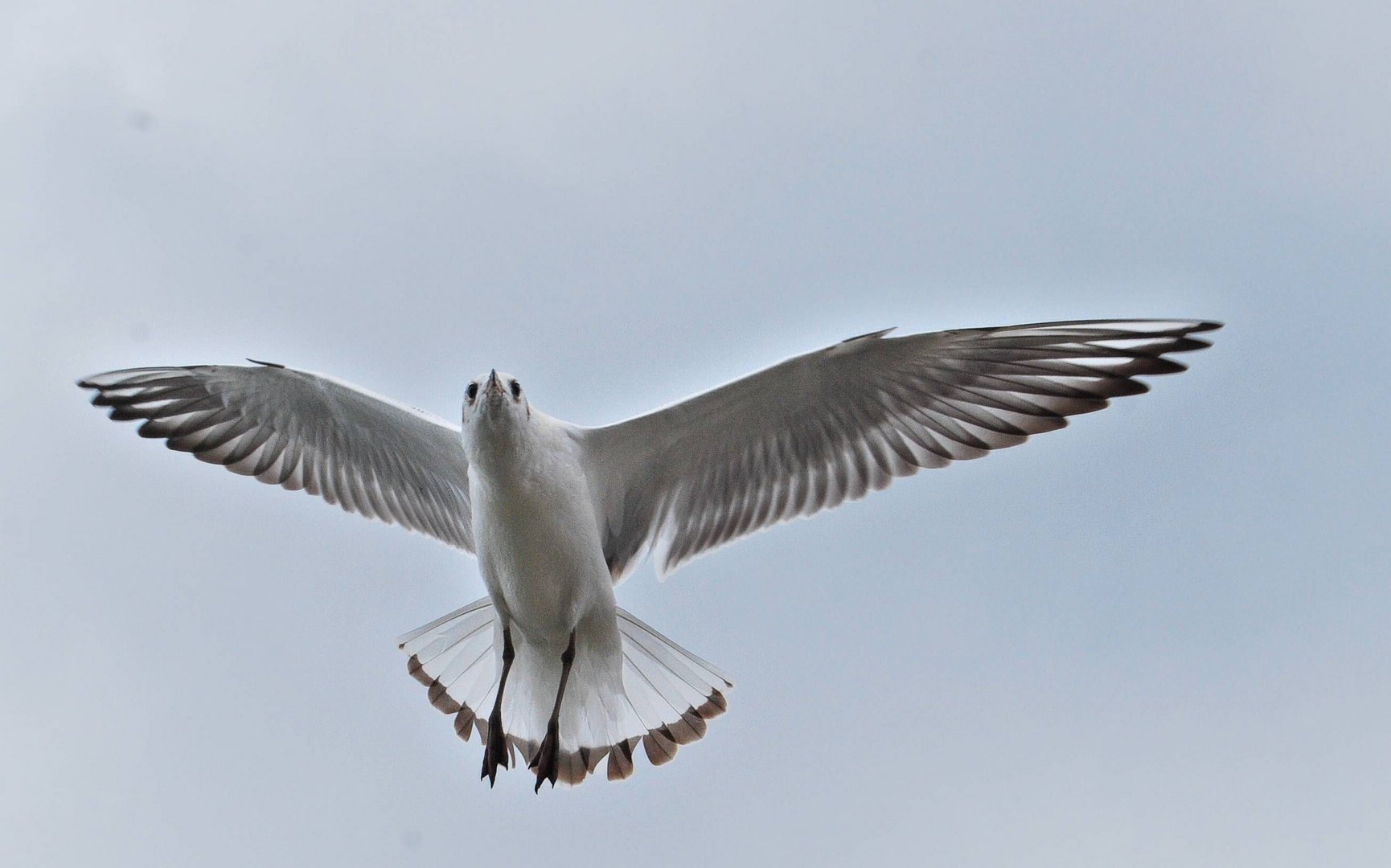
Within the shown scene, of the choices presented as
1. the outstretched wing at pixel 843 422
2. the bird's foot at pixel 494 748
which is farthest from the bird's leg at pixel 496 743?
the outstretched wing at pixel 843 422

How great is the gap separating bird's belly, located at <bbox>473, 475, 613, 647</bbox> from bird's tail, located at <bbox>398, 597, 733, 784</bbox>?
0.40m

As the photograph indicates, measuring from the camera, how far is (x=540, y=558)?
7496mm

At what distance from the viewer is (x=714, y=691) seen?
8.38 m

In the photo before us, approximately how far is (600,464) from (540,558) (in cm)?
78

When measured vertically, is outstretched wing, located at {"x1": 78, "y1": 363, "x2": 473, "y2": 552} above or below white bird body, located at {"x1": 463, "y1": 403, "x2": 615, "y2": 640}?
above

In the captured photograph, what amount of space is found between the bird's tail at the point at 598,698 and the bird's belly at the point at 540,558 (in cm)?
40

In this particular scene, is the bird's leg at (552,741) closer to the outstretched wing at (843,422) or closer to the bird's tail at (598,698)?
the bird's tail at (598,698)

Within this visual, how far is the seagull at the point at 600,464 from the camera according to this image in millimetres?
7469

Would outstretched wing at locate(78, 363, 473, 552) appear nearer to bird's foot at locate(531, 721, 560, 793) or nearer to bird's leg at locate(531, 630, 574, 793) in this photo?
bird's leg at locate(531, 630, 574, 793)

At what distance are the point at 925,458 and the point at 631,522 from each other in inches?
65.8

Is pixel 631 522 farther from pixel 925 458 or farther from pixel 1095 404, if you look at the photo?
pixel 1095 404

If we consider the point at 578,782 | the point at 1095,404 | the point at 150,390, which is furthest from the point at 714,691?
the point at 150,390

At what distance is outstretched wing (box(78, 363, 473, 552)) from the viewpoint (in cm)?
840

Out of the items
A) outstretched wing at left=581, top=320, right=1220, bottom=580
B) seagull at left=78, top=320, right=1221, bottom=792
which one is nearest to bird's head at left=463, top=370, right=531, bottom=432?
seagull at left=78, top=320, right=1221, bottom=792
